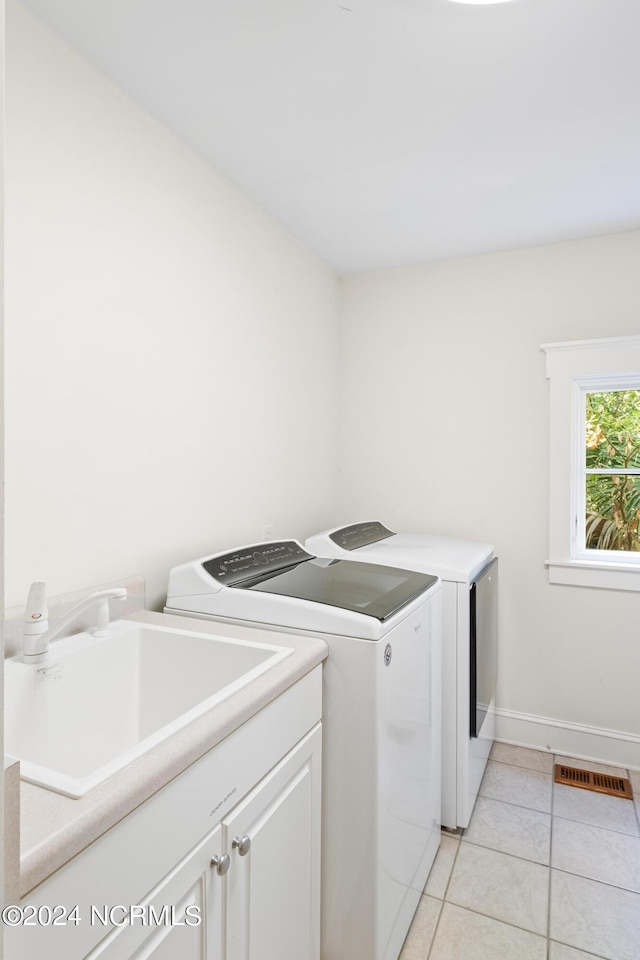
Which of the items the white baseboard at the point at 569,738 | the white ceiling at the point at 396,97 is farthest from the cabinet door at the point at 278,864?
the white ceiling at the point at 396,97

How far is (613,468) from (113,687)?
2.35m

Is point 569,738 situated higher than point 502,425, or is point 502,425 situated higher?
point 502,425

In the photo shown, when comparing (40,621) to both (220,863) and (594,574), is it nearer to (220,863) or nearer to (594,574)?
(220,863)

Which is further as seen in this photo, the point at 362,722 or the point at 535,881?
the point at 535,881

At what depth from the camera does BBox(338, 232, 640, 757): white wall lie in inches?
97.7

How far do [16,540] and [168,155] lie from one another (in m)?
1.29

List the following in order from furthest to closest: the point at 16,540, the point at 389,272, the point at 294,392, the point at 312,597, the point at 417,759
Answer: the point at 389,272 → the point at 294,392 → the point at 417,759 → the point at 312,597 → the point at 16,540

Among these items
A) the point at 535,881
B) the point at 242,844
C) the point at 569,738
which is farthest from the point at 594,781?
the point at 242,844

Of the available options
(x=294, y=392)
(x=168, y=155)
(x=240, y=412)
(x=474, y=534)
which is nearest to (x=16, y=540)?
(x=240, y=412)

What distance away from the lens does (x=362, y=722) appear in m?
1.36

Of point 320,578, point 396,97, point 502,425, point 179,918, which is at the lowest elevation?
point 179,918

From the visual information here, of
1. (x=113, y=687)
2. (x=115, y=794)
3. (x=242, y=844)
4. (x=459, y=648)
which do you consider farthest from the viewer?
(x=459, y=648)

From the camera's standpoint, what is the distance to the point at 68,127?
1.39 metres

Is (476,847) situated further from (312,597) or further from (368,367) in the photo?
(368,367)
